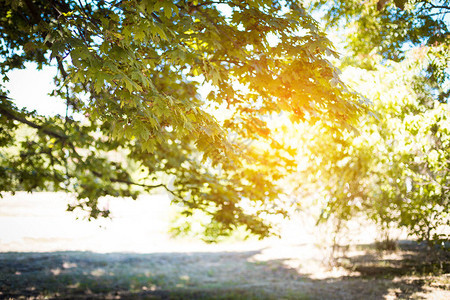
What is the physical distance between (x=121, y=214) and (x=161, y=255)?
12147 millimetres

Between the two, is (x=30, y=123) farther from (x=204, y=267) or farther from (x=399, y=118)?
(x=204, y=267)

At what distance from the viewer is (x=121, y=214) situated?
79.6ft

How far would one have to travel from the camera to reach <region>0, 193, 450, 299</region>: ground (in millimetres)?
8078

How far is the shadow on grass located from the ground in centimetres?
2

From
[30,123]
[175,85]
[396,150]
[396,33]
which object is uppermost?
[396,33]

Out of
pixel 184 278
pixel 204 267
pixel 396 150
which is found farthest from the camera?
pixel 204 267

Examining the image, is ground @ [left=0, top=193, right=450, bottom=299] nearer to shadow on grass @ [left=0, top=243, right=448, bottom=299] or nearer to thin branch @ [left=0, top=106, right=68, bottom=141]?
shadow on grass @ [left=0, top=243, right=448, bottom=299]

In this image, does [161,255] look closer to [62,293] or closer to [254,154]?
[62,293]

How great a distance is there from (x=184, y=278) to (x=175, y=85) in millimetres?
6887

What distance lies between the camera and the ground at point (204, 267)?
808cm

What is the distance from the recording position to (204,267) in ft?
38.2

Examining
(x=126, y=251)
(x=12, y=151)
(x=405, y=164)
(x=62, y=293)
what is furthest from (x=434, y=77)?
(x=126, y=251)

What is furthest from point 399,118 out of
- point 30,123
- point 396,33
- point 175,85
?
point 30,123

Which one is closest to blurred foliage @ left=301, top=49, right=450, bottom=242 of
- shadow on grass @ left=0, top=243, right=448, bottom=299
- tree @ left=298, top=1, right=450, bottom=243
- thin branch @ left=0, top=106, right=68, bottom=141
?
tree @ left=298, top=1, right=450, bottom=243
